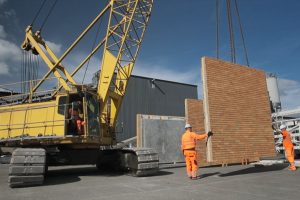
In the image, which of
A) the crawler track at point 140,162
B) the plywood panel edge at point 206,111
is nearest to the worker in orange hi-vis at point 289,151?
the plywood panel edge at point 206,111

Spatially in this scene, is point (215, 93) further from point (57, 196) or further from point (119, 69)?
point (57, 196)

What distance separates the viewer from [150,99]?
31375 millimetres

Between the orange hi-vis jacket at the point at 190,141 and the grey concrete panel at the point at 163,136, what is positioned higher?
the grey concrete panel at the point at 163,136

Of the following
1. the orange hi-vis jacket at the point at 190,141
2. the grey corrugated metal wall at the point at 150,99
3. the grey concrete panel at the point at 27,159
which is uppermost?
the grey corrugated metal wall at the point at 150,99

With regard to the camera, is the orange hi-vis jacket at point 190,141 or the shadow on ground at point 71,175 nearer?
the orange hi-vis jacket at point 190,141

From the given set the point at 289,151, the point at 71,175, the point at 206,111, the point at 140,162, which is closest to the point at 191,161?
the point at 140,162

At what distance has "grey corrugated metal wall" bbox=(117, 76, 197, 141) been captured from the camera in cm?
2880

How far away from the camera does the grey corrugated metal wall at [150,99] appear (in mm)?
28797

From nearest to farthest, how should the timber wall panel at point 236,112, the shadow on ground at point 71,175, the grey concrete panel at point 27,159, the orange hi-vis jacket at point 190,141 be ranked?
the grey concrete panel at point 27,159
the orange hi-vis jacket at point 190,141
the shadow on ground at point 71,175
the timber wall panel at point 236,112

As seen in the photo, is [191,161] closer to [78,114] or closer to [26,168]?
[78,114]

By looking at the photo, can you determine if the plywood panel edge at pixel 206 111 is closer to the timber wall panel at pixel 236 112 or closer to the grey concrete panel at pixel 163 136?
the timber wall panel at pixel 236 112

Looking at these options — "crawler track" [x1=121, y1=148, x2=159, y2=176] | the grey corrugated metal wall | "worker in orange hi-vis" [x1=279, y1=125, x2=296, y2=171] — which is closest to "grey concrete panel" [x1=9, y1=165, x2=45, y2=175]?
"crawler track" [x1=121, y1=148, x2=159, y2=176]

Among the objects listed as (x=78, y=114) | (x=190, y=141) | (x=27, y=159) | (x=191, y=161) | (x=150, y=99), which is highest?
(x=150, y=99)

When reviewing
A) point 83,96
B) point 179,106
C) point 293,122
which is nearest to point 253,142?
point 293,122
